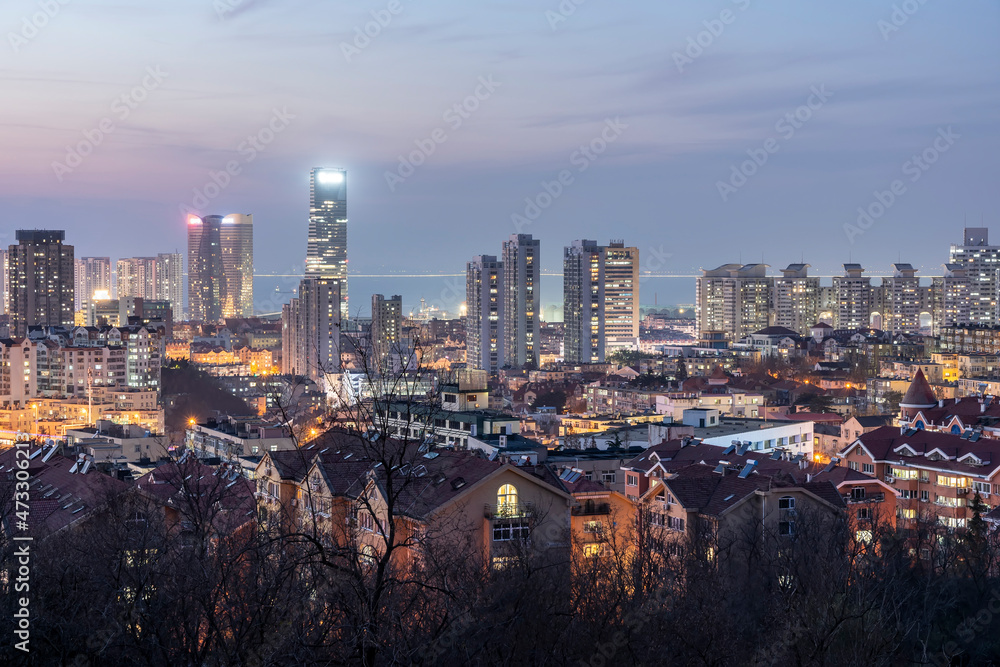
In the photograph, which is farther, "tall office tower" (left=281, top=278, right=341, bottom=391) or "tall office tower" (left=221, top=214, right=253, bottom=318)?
"tall office tower" (left=221, top=214, right=253, bottom=318)

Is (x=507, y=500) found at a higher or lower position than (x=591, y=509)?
higher

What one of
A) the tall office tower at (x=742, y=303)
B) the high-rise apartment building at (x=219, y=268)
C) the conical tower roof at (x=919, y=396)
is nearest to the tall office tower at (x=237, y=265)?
the high-rise apartment building at (x=219, y=268)

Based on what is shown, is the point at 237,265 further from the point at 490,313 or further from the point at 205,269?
the point at 490,313

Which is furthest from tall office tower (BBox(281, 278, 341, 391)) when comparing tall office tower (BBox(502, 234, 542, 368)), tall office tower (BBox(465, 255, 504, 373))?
tall office tower (BBox(502, 234, 542, 368))

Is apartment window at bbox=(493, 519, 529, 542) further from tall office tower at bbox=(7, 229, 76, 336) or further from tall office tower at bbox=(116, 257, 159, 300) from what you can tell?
tall office tower at bbox=(116, 257, 159, 300)

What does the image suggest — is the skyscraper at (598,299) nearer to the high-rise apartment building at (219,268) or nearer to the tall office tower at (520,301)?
the tall office tower at (520,301)

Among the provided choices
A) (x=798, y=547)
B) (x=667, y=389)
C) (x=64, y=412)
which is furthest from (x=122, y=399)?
(x=798, y=547)

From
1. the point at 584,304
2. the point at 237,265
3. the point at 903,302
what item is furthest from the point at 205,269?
the point at 903,302
